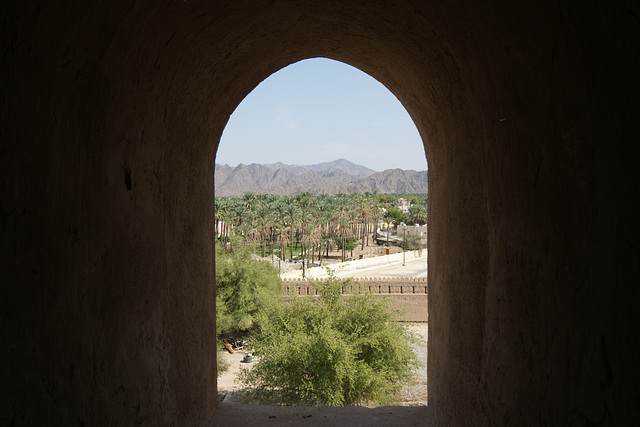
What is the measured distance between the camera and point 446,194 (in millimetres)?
3719

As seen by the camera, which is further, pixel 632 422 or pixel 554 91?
pixel 554 91

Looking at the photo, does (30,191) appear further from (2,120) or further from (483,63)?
(483,63)

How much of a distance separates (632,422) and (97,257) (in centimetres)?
231

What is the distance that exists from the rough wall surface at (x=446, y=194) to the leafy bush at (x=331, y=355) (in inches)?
396

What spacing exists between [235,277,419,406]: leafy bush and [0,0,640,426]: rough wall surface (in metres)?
10.1

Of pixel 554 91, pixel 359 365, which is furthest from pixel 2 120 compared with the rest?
pixel 359 365

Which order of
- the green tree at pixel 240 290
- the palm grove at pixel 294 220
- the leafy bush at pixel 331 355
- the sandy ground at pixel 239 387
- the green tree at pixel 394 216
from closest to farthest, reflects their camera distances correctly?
the leafy bush at pixel 331 355
the sandy ground at pixel 239 387
the green tree at pixel 240 290
the palm grove at pixel 294 220
the green tree at pixel 394 216

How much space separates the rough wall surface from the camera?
1547 millimetres

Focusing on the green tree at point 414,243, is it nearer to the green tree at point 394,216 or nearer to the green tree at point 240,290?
the green tree at point 394,216

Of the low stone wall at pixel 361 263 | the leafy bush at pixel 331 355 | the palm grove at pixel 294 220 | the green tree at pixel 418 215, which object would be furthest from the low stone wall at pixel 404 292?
the green tree at pixel 418 215

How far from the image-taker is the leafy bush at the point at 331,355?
13305mm

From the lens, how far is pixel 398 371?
583 inches

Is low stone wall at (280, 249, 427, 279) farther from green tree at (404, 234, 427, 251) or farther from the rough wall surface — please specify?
the rough wall surface

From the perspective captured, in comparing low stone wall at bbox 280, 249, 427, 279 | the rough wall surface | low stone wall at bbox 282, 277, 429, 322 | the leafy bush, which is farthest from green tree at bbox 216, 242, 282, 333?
the rough wall surface
